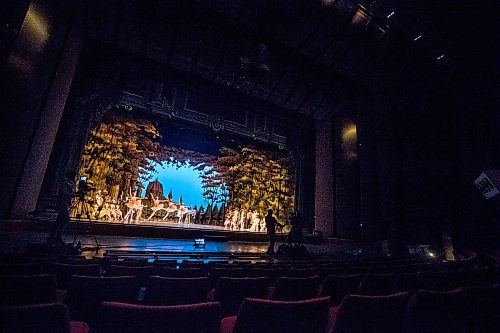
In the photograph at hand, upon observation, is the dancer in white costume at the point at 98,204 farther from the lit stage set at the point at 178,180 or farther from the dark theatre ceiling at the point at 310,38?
the dark theatre ceiling at the point at 310,38

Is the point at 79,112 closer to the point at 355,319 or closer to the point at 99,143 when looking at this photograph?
the point at 99,143

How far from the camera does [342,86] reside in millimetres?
11672

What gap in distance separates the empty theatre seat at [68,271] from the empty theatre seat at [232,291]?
1317mm

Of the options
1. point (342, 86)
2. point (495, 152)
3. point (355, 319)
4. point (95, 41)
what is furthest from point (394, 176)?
point (95, 41)

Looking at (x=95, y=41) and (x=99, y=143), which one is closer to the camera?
(x=95, y=41)

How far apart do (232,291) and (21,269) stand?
6.86ft

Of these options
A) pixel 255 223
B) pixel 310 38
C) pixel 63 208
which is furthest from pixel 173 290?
pixel 255 223

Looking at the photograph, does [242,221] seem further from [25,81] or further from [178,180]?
[25,81]

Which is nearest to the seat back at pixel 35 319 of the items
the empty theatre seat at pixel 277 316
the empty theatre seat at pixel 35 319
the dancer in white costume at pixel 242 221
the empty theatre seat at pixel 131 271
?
the empty theatre seat at pixel 35 319

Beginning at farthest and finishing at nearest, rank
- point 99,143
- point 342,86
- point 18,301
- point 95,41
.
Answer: point 342,86
point 99,143
point 95,41
point 18,301

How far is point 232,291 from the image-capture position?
7.70 feet

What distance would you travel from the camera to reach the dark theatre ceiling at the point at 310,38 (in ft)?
27.4

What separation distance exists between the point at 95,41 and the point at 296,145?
11.2 metres

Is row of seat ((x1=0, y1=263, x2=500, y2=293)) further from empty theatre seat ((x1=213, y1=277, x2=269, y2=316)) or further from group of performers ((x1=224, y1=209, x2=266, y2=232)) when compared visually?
group of performers ((x1=224, y1=209, x2=266, y2=232))
